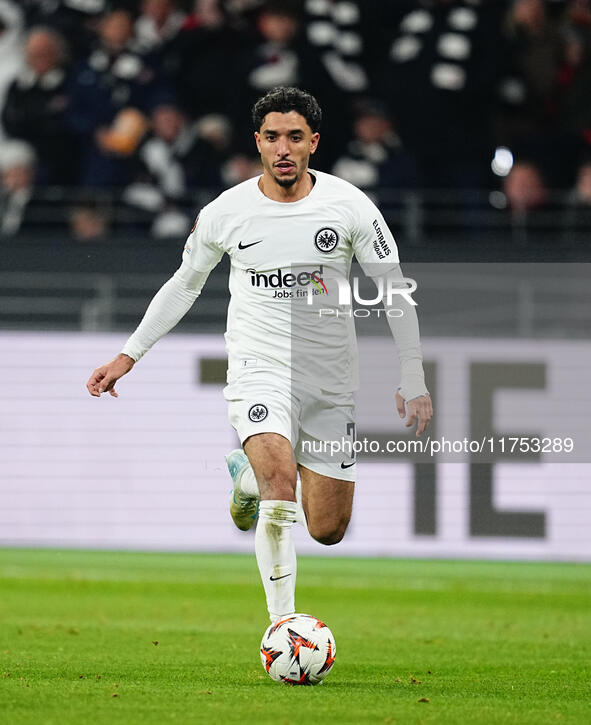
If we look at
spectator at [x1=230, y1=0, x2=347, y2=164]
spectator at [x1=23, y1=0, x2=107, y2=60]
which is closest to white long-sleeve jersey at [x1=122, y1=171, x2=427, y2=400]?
spectator at [x1=230, y1=0, x2=347, y2=164]

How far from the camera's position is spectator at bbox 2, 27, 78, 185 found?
13.0 m

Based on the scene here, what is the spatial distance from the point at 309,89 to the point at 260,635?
6.31 m

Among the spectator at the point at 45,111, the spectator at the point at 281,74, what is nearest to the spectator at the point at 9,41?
the spectator at the point at 45,111

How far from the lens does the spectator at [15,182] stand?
1291cm

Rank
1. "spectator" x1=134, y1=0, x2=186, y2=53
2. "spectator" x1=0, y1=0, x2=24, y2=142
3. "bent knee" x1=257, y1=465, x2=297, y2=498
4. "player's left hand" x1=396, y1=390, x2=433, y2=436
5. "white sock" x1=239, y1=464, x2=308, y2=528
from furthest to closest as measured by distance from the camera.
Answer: "spectator" x1=0, y1=0, x2=24, y2=142, "spectator" x1=134, y1=0, x2=186, y2=53, "white sock" x1=239, y1=464, x2=308, y2=528, "player's left hand" x1=396, y1=390, x2=433, y2=436, "bent knee" x1=257, y1=465, x2=297, y2=498

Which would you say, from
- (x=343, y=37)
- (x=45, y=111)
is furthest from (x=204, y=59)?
(x=45, y=111)

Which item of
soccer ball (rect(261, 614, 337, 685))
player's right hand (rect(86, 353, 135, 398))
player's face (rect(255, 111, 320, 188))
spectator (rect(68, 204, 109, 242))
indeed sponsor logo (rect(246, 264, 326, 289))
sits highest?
spectator (rect(68, 204, 109, 242))

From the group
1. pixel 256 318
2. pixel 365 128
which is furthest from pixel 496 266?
pixel 256 318

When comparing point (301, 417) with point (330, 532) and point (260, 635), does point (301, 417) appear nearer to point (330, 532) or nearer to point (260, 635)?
point (330, 532)

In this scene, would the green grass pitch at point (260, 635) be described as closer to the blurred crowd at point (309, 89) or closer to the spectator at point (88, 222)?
the spectator at point (88, 222)

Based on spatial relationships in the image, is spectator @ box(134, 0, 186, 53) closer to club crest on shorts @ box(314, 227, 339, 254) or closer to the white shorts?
club crest on shorts @ box(314, 227, 339, 254)

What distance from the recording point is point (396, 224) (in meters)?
12.8

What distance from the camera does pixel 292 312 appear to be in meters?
6.07

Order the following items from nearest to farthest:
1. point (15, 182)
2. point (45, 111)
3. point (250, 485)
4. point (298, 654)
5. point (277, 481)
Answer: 1. point (298, 654)
2. point (277, 481)
3. point (250, 485)
4. point (15, 182)
5. point (45, 111)
